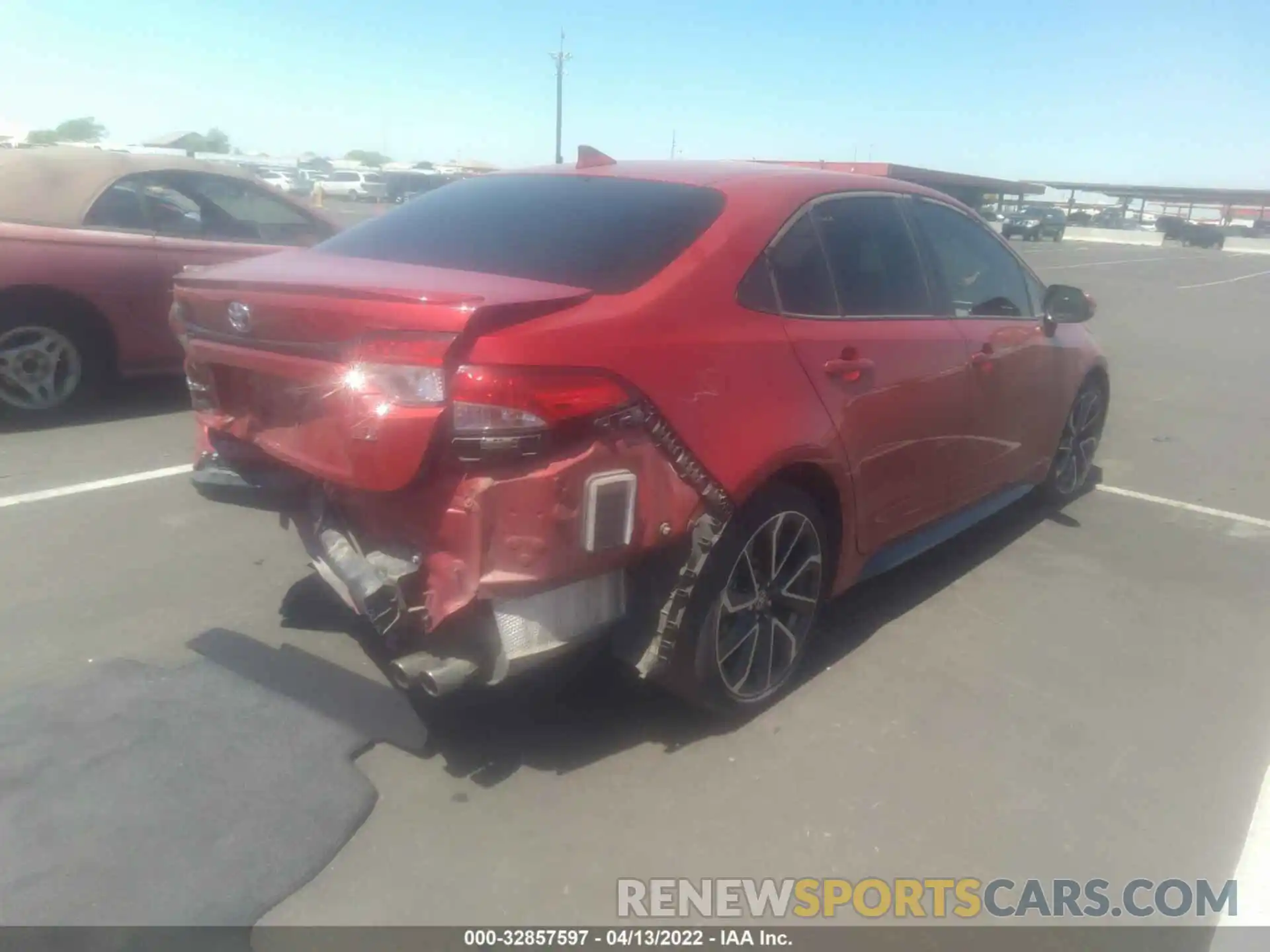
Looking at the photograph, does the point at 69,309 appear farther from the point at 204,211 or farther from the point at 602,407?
the point at 602,407

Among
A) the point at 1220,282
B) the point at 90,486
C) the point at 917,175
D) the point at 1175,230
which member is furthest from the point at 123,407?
the point at 1175,230

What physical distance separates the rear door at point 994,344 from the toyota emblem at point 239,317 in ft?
8.45

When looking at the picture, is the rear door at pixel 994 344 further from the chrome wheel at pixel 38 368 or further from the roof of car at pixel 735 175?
the chrome wheel at pixel 38 368

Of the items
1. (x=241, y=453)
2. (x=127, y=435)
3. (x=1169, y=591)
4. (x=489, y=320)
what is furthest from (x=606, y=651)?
(x=127, y=435)

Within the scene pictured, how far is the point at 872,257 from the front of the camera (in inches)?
145

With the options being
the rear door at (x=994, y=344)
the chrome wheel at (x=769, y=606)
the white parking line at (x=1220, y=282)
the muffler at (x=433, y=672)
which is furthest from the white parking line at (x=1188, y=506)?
the white parking line at (x=1220, y=282)

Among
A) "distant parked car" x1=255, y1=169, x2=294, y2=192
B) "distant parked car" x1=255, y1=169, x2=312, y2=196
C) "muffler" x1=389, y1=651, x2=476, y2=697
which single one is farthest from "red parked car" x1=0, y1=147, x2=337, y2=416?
"distant parked car" x1=255, y1=169, x2=294, y2=192

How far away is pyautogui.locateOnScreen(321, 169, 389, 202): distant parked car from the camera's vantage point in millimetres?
45500

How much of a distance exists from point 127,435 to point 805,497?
471 centimetres

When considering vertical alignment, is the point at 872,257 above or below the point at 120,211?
above

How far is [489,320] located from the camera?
2465 millimetres

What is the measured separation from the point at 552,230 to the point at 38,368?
181 inches

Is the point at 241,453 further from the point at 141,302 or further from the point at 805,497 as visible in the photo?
the point at 141,302

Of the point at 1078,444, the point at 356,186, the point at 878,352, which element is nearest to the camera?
the point at 878,352
